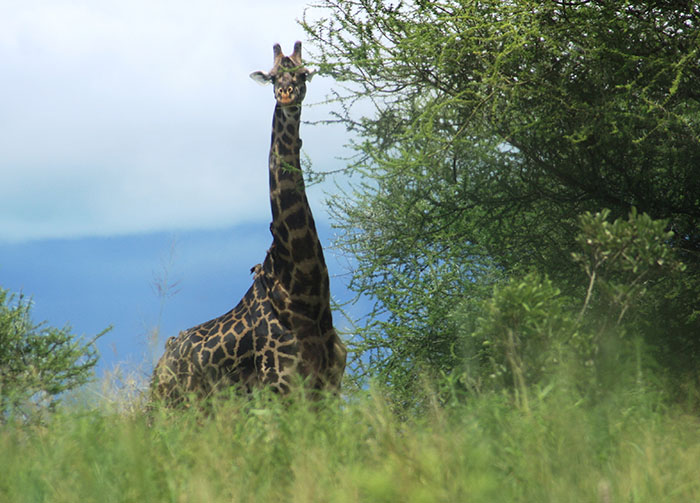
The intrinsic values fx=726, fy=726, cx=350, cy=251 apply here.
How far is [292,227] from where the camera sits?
6930 mm

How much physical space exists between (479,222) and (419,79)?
2031 millimetres

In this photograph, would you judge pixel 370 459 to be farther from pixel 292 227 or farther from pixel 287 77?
pixel 287 77

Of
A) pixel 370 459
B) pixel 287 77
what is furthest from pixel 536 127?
pixel 370 459

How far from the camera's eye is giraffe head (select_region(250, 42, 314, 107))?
283 inches

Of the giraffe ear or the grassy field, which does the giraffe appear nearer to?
the giraffe ear

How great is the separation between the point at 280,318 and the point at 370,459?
3.02 m

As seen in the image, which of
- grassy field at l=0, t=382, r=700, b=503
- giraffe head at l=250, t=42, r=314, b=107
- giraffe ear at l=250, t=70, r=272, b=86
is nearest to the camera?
grassy field at l=0, t=382, r=700, b=503

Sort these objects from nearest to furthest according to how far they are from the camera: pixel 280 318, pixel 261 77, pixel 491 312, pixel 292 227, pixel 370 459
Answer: pixel 370 459, pixel 491 312, pixel 280 318, pixel 292 227, pixel 261 77

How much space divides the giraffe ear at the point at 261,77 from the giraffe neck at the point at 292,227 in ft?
1.53

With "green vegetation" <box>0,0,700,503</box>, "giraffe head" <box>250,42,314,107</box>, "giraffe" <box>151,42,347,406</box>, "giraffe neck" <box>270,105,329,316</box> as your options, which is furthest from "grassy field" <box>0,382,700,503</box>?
"giraffe head" <box>250,42,314,107</box>

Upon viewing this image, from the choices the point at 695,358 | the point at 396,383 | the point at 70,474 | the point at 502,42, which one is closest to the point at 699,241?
the point at 695,358

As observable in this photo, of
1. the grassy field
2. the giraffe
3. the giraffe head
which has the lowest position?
the grassy field

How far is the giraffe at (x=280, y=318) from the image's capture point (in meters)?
6.55

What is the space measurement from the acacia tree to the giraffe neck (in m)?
0.92
